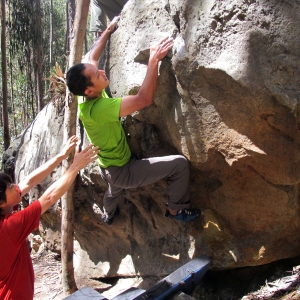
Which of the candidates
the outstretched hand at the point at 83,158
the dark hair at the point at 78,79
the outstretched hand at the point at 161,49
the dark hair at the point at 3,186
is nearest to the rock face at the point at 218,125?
the outstretched hand at the point at 161,49

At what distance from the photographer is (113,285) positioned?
546 cm

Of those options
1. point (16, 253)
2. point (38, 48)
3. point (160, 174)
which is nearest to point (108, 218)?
point (160, 174)

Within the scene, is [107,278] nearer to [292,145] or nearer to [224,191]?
[224,191]

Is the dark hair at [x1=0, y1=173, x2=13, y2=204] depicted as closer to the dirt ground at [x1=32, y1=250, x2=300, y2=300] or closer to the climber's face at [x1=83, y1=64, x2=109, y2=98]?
the climber's face at [x1=83, y1=64, x2=109, y2=98]

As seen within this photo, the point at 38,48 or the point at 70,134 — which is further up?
the point at 38,48

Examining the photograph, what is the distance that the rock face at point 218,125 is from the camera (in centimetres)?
289

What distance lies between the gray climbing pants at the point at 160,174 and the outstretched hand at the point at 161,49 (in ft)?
2.99

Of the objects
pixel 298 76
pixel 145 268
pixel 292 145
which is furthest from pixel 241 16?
pixel 145 268

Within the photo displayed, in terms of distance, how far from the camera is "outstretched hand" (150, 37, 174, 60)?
333 centimetres

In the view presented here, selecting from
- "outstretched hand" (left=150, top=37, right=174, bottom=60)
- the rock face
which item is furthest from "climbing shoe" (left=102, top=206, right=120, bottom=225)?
"outstretched hand" (left=150, top=37, right=174, bottom=60)

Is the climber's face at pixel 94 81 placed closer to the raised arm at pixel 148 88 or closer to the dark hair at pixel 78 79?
the dark hair at pixel 78 79

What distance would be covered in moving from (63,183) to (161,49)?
1.35m

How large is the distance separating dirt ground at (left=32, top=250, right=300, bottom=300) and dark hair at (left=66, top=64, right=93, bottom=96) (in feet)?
8.18

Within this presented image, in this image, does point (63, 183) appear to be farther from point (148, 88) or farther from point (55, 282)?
point (55, 282)
